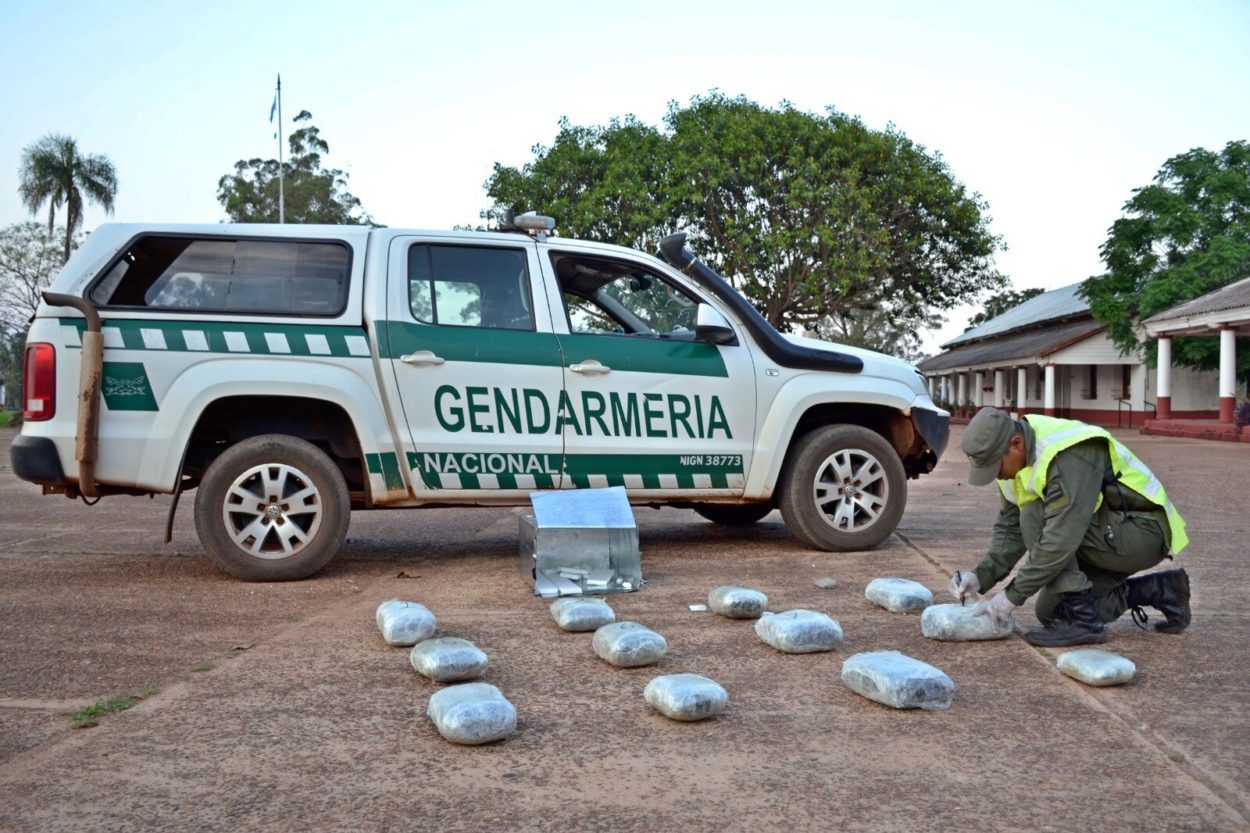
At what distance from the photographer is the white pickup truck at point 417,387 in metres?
6.04

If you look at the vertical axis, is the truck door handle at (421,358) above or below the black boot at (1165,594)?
above

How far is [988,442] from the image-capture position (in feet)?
14.2

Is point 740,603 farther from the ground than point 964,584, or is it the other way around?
point 964,584

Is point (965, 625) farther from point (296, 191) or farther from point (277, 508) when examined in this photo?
point (296, 191)

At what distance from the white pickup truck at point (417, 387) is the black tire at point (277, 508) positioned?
1 centimetres

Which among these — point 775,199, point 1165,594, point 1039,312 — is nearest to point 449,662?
point 1165,594

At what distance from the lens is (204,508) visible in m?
6.01

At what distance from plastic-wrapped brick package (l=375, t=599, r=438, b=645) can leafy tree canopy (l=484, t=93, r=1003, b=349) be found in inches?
963

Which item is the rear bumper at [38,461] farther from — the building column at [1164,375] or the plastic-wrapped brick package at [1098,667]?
the building column at [1164,375]

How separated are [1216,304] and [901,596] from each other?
84.3 ft

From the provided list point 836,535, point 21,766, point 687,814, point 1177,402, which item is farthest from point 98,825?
point 1177,402

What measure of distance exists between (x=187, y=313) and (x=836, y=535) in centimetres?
412

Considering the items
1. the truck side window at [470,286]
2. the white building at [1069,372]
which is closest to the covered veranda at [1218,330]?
the white building at [1069,372]

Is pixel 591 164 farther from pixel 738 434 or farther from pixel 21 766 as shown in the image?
pixel 21 766
